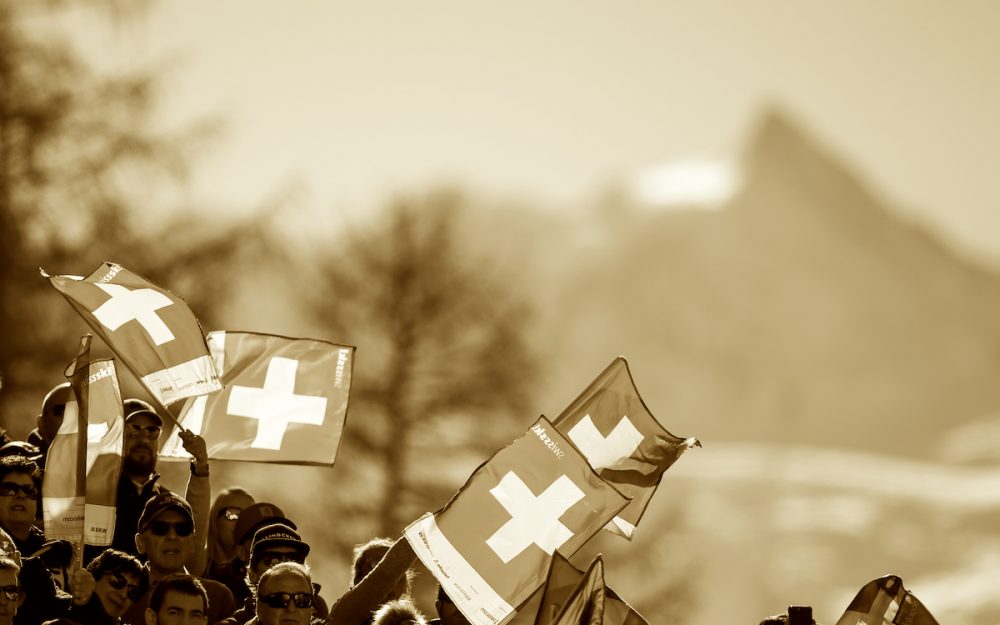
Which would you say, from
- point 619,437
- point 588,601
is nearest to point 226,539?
point 619,437

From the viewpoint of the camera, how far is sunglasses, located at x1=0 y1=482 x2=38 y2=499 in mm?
7318

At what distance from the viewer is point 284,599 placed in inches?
258

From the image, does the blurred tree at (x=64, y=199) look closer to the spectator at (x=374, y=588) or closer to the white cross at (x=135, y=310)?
the white cross at (x=135, y=310)

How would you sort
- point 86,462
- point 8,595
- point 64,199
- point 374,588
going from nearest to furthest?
point 8,595, point 374,588, point 86,462, point 64,199

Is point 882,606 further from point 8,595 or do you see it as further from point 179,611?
point 8,595

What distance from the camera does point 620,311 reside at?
13088cm

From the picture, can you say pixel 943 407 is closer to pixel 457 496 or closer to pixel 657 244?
pixel 657 244

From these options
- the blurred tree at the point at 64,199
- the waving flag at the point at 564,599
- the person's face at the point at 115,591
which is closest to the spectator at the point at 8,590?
the person's face at the point at 115,591

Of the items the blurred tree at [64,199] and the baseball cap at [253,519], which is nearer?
the baseball cap at [253,519]

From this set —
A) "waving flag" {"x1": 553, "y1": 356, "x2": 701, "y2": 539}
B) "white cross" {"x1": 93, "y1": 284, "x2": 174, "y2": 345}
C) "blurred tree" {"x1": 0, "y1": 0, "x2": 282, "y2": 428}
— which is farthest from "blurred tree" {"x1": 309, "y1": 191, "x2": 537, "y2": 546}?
"white cross" {"x1": 93, "y1": 284, "x2": 174, "y2": 345}

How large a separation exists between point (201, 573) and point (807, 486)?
268 feet

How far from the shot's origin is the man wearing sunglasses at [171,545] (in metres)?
7.32

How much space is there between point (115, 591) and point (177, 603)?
510mm

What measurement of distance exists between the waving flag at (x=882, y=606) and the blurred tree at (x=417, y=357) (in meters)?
11.9
